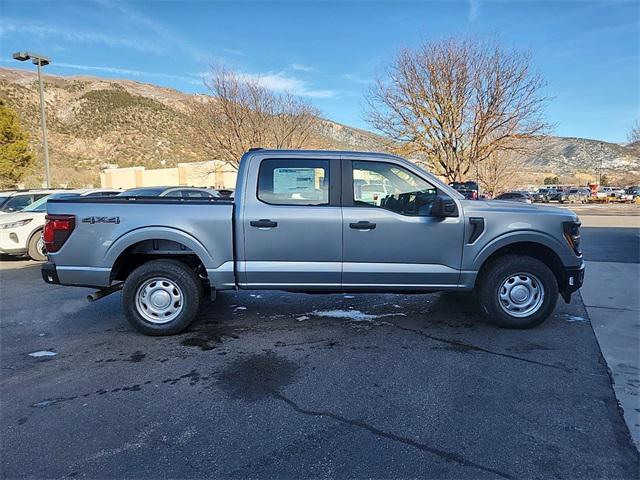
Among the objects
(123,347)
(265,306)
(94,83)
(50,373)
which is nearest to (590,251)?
(265,306)

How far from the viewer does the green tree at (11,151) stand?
2962 cm

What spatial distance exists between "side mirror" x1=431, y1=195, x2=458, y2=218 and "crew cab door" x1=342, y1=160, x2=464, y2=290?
8cm

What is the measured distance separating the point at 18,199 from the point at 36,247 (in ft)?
7.96

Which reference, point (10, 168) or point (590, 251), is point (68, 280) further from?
point (10, 168)

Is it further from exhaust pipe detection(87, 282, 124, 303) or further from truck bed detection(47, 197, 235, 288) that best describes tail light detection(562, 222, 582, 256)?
exhaust pipe detection(87, 282, 124, 303)

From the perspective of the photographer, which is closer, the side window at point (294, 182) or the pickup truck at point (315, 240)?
the pickup truck at point (315, 240)

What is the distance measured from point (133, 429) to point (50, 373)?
1542 mm

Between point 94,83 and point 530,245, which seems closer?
point 530,245

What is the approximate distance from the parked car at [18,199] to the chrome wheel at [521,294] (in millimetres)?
11859

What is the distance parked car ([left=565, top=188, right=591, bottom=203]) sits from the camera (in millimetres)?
50838

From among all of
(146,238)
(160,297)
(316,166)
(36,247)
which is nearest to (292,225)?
(316,166)

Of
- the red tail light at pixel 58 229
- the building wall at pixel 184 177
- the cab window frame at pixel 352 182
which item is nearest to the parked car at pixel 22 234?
the red tail light at pixel 58 229

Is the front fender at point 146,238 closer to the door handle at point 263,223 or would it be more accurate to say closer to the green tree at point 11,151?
the door handle at point 263,223

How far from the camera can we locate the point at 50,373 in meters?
3.94
